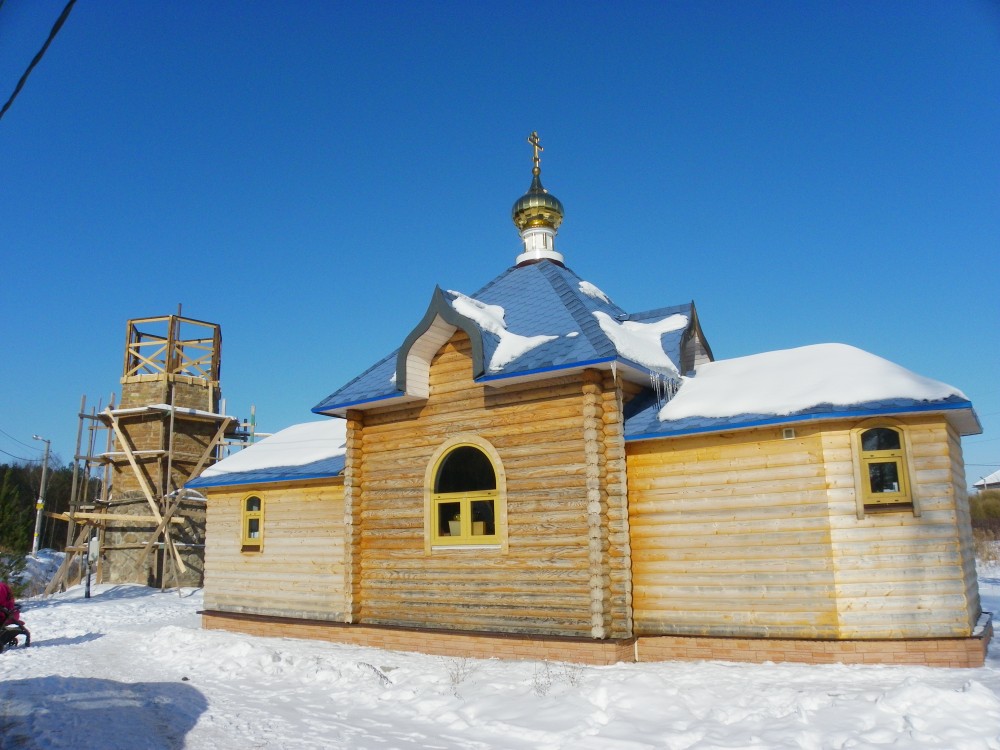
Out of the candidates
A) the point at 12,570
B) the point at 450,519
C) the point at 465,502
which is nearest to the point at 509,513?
the point at 465,502

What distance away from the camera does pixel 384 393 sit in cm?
1104

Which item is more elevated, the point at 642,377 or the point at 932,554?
the point at 642,377

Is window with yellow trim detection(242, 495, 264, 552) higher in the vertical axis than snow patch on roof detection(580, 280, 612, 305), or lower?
lower

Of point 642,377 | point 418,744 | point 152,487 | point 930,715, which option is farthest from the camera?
point 152,487

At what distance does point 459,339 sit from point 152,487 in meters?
17.1

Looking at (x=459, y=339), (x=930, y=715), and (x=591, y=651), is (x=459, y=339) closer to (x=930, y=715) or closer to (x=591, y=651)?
(x=591, y=651)

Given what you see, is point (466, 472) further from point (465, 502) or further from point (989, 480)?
point (989, 480)

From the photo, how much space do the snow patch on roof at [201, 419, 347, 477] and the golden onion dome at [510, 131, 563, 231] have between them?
516cm

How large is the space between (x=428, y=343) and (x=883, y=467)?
5.91 metres

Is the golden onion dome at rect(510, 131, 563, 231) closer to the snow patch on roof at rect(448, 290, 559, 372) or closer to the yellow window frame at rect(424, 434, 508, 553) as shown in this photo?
the snow patch on roof at rect(448, 290, 559, 372)

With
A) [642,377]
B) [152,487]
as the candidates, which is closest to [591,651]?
[642,377]

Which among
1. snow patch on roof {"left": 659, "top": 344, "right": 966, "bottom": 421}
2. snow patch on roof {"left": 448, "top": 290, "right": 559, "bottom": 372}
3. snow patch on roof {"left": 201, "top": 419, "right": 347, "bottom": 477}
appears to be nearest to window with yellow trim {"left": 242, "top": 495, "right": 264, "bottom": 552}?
snow patch on roof {"left": 201, "top": 419, "right": 347, "bottom": 477}

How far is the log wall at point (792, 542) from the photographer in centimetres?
827

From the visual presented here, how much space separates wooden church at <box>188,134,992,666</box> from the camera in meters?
8.41
